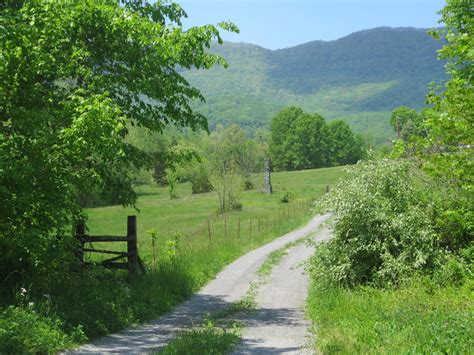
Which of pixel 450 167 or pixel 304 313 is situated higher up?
pixel 450 167

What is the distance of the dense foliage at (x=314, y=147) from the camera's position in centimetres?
13762

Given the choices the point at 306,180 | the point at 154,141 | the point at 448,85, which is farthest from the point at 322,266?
the point at 154,141

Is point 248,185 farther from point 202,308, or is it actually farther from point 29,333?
point 29,333

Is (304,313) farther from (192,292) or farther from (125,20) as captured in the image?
(125,20)

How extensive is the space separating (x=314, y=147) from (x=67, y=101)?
12698cm

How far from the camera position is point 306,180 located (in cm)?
9419

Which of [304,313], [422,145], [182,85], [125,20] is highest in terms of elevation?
[125,20]

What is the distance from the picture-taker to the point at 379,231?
18016 mm

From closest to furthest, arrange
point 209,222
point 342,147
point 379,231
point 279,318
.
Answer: point 279,318 < point 379,231 < point 209,222 < point 342,147

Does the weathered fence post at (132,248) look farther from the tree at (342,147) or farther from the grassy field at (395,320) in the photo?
the tree at (342,147)

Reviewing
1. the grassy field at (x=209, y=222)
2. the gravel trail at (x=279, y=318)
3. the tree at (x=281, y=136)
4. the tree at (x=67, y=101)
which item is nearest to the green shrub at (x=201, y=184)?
the grassy field at (x=209, y=222)

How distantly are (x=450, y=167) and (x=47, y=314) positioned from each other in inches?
477

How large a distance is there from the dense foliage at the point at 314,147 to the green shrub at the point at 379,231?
11684 centimetres

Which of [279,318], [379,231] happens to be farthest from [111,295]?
[379,231]
